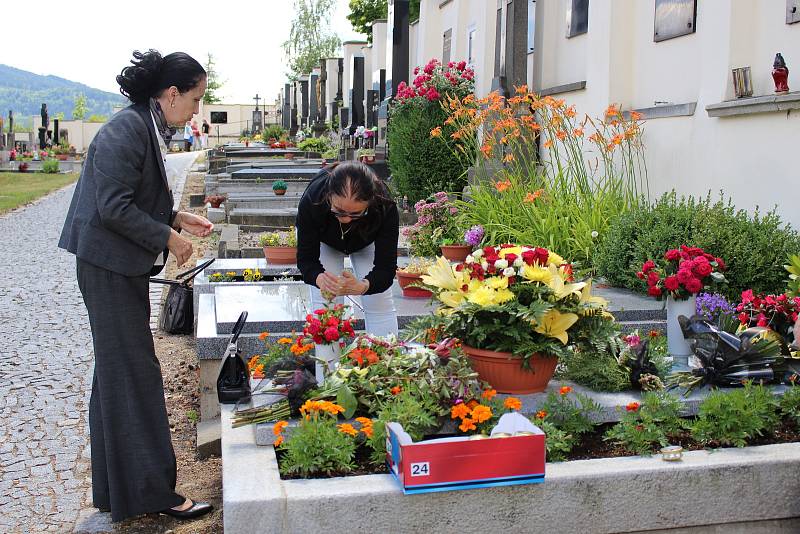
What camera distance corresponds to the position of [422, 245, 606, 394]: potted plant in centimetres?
427

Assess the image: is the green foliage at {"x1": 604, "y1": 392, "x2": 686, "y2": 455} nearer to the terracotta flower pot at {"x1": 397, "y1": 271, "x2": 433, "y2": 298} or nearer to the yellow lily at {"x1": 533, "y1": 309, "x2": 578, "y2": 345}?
the yellow lily at {"x1": 533, "y1": 309, "x2": 578, "y2": 345}

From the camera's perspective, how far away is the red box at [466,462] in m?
3.35

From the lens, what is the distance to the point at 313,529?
3.34 m

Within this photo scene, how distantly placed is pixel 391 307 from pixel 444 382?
3.21 ft

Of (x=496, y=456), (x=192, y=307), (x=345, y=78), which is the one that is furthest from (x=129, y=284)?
(x=345, y=78)

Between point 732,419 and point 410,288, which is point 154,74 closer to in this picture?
point 732,419

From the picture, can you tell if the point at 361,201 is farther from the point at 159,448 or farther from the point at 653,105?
the point at 653,105

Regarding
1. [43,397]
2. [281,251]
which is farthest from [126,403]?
[281,251]

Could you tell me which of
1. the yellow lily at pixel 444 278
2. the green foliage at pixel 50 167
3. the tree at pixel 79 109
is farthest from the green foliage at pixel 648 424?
the tree at pixel 79 109

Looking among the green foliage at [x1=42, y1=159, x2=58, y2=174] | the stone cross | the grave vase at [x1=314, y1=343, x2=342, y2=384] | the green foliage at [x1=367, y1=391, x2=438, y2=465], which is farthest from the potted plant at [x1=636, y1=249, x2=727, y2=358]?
the green foliage at [x1=42, y1=159, x2=58, y2=174]

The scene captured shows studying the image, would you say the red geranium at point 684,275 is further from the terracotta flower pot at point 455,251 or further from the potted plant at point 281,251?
the potted plant at point 281,251

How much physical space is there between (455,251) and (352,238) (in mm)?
3376

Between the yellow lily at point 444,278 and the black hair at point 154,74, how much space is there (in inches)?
56.2

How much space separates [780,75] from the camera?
21.9 feet
